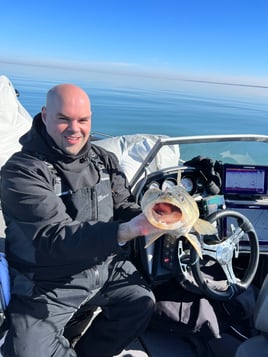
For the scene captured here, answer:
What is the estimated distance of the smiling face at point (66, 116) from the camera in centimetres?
156

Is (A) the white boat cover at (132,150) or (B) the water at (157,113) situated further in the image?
(B) the water at (157,113)

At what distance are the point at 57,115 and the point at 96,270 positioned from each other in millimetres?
695

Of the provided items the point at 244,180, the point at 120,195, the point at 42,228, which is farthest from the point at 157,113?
the point at 42,228

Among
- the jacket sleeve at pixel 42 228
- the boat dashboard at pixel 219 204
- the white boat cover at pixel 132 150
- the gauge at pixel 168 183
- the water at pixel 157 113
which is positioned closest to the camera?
the jacket sleeve at pixel 42 228

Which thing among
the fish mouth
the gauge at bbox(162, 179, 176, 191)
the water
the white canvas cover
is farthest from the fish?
the water

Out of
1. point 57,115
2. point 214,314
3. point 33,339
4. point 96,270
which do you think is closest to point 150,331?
point 214,314

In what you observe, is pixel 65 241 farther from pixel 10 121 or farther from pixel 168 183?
pixel 10 121

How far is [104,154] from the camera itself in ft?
6.16

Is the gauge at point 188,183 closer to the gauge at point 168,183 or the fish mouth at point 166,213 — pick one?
the gauge at point 168,183

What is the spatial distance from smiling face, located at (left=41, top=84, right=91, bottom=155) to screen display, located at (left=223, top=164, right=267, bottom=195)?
0.94m

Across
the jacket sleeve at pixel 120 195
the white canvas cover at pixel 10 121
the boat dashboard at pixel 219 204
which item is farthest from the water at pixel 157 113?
the jacket sleeve at pixel 120 195

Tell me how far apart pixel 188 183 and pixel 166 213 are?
1.09 m

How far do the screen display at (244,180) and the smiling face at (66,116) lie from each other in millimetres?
936

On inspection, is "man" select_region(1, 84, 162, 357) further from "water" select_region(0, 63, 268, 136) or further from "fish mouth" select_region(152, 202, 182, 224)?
"water" select_region(0, 63, 268, 136)
